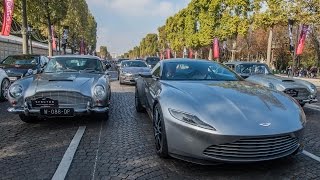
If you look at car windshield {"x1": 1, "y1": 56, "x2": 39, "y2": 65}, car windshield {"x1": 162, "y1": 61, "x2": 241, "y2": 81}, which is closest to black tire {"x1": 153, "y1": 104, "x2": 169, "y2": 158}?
car windshield {"x1": 162, "y1": 61, "x2": 241, "y2": 81}

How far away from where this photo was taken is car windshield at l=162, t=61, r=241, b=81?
603 cm

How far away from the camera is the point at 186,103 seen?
4520 millimetres

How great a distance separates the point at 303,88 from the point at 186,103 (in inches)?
239

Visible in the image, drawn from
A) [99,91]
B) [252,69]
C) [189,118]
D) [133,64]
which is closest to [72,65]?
[99,91]

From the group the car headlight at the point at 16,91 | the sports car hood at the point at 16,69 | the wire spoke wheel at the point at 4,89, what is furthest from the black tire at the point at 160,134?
the sports car hood at the point at 16,69

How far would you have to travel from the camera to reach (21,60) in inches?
626

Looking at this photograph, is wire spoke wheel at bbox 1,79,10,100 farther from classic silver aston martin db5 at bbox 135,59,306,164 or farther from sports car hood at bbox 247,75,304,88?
sports car hood at bbox 247,75,304,88

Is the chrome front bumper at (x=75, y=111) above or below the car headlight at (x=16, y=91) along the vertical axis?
below

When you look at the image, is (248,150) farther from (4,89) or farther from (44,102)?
(4,89)

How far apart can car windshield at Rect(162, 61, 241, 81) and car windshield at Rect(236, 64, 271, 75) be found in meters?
5.12

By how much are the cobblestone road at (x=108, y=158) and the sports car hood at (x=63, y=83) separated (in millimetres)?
757

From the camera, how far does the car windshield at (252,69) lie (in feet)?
37.3

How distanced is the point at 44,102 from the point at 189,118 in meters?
3.33

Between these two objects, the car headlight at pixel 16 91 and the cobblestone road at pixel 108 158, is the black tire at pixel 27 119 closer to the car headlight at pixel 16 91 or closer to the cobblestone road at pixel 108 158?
the cobblestone road at pixel 108 158
